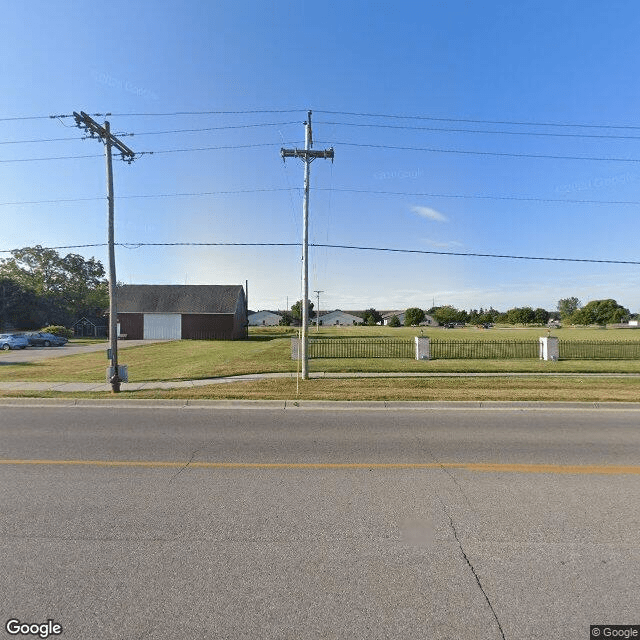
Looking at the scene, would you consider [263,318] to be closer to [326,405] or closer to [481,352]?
[481,352]

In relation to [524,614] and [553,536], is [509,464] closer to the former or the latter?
[553,536]

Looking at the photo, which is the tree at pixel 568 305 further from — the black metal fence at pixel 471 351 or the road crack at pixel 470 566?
the road crack at pixel 470 566

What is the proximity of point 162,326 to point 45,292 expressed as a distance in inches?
1174

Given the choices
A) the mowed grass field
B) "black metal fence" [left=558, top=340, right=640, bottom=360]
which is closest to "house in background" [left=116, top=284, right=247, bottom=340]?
the mowed grass field

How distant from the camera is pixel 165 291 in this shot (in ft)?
144

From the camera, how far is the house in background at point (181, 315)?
134ft

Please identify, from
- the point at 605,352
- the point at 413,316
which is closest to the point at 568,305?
the point at 413,316

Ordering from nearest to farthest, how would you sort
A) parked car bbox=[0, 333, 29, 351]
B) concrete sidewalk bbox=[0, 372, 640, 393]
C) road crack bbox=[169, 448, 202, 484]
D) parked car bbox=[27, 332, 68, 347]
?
road crack bbox=[169, 448, 202, 484]
concrete sidewalk bbox=[0, 372, 640, 393]
parked car bbox=[0, 333, 29, 351]
parked car bbox=[27, 332, 68, 347]

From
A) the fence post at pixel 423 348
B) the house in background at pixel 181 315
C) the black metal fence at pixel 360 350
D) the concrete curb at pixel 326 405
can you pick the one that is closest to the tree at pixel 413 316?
the house in background at pixel 181 315

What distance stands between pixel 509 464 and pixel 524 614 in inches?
117

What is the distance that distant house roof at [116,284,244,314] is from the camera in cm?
4147

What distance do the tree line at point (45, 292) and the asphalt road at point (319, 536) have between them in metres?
62.3

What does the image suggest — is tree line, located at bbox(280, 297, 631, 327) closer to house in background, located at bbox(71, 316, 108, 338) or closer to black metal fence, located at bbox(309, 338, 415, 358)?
house in background, located at bbox(71, 316, 108, 338)

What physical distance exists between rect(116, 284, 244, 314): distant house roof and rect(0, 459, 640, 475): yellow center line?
119 ft
